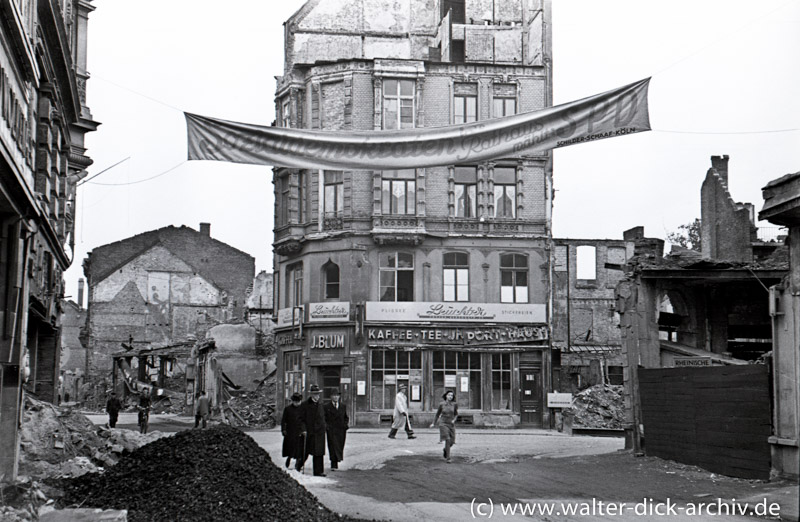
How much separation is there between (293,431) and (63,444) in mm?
4696

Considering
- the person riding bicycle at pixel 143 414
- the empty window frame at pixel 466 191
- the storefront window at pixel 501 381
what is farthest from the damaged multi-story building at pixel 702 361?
the person riding bicycle at pixel 143 414

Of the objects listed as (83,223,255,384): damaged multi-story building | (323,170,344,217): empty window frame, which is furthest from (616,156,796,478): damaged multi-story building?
(83,223,255,384): damaged multi-story building

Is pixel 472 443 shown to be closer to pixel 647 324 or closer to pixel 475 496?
pixel 647 324

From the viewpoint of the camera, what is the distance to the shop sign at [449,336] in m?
43.0

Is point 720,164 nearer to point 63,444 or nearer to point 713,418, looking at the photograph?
point 713,418

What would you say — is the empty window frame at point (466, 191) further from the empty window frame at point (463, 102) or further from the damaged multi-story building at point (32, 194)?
the damaged multi-story building at point (32, 194)

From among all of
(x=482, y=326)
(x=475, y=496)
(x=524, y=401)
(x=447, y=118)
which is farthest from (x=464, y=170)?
(x=475, y=496)

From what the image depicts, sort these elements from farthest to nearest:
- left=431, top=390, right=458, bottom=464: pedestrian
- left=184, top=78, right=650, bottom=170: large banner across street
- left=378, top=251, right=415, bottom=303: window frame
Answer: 1. left=378, top=251, right=415, bottom=303: window frame
2. left=431, top=390, right=458, bottom=464: pedestrian
3. left=184, top=78, right=650, bottom=170: large banner across street

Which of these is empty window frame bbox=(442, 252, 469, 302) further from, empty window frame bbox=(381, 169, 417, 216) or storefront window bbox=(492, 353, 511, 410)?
storefront window bbox=(492, 353, 511, 410)

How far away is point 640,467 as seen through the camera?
20.4m

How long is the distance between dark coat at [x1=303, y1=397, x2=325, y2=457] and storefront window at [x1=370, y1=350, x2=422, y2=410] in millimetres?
23317

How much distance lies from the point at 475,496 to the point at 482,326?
2774 centimetres

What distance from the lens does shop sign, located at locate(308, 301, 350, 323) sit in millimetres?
43344

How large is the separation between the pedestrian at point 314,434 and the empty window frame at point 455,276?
24.5 metres
